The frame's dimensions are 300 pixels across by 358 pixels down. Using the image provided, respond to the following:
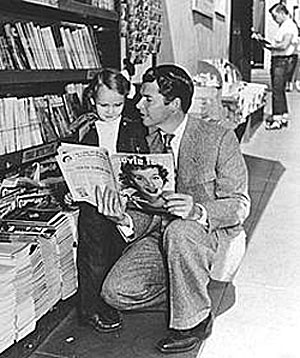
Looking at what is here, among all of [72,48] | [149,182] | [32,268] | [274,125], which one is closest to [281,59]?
[274,125]

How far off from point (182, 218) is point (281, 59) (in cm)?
727

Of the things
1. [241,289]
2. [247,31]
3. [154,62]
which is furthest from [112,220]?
[247,31]

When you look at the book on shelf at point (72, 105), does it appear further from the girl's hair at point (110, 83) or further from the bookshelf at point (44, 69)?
the girl's hair at point (110, 83)

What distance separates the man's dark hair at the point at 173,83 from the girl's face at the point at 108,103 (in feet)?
0.61

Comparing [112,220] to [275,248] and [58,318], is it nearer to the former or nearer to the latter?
[58,318]

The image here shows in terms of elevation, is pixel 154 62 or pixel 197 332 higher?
pixel 154 62

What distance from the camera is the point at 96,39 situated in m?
3.68

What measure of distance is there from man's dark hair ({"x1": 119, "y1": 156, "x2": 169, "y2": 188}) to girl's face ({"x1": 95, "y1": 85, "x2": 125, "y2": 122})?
0.91 feet

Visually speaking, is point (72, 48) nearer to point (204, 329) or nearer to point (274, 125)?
point (204, 329)

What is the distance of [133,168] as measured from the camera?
2344 millimetres

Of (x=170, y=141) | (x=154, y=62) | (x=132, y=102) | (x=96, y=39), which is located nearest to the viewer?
(x=170, y=141)

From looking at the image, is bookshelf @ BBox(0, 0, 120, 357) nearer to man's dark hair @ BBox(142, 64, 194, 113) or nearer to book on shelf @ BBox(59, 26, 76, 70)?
book on shelf @ BBox(59, 26, 76, 70)

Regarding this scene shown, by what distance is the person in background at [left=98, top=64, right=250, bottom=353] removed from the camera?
2330 mm

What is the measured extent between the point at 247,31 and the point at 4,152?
706 cm
